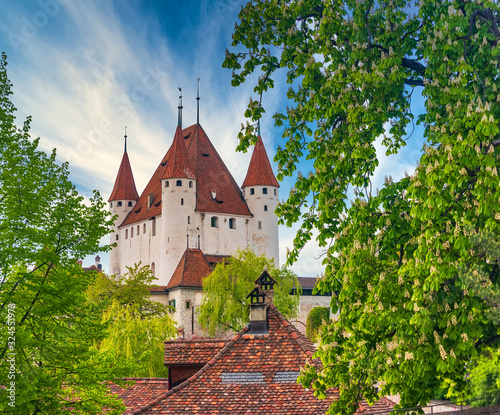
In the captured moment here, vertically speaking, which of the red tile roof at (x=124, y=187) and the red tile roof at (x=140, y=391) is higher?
the red tile roof at (x=124, y=187)

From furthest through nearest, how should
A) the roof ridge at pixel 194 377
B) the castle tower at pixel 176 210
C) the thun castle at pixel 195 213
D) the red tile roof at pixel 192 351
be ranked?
the thun castle at pixel 195 213, the castle tower at pixel 176 210, the red tile roof at pixel 192 351, the roof ridge at pixel 194 377

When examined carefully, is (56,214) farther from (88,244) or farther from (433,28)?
(433,28)

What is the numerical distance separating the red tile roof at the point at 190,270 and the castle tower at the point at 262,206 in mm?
10114

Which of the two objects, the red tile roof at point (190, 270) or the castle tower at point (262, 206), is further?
the castle tower at point (262, 206)

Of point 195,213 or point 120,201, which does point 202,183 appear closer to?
point 195,213

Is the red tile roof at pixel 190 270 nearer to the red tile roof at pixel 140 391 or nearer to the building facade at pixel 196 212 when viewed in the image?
the building facade at pixel 196 212

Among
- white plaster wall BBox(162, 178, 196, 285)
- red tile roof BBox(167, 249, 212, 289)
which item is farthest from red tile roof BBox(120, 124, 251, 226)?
red tile roof BBox(167, 249, 212, 289)

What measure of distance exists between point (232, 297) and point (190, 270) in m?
18.1

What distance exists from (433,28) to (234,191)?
70.8 meters

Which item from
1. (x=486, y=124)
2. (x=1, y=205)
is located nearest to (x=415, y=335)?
(x=486, y=124)

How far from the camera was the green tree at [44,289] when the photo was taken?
13.2 m

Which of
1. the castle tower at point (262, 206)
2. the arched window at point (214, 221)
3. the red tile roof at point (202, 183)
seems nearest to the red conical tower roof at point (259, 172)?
the castle tower at point (262, 206)

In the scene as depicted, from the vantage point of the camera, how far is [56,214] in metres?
14.7

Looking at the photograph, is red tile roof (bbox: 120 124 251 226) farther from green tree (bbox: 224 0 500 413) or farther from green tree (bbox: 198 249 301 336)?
green tree (bbox: 224 0 500 413)
